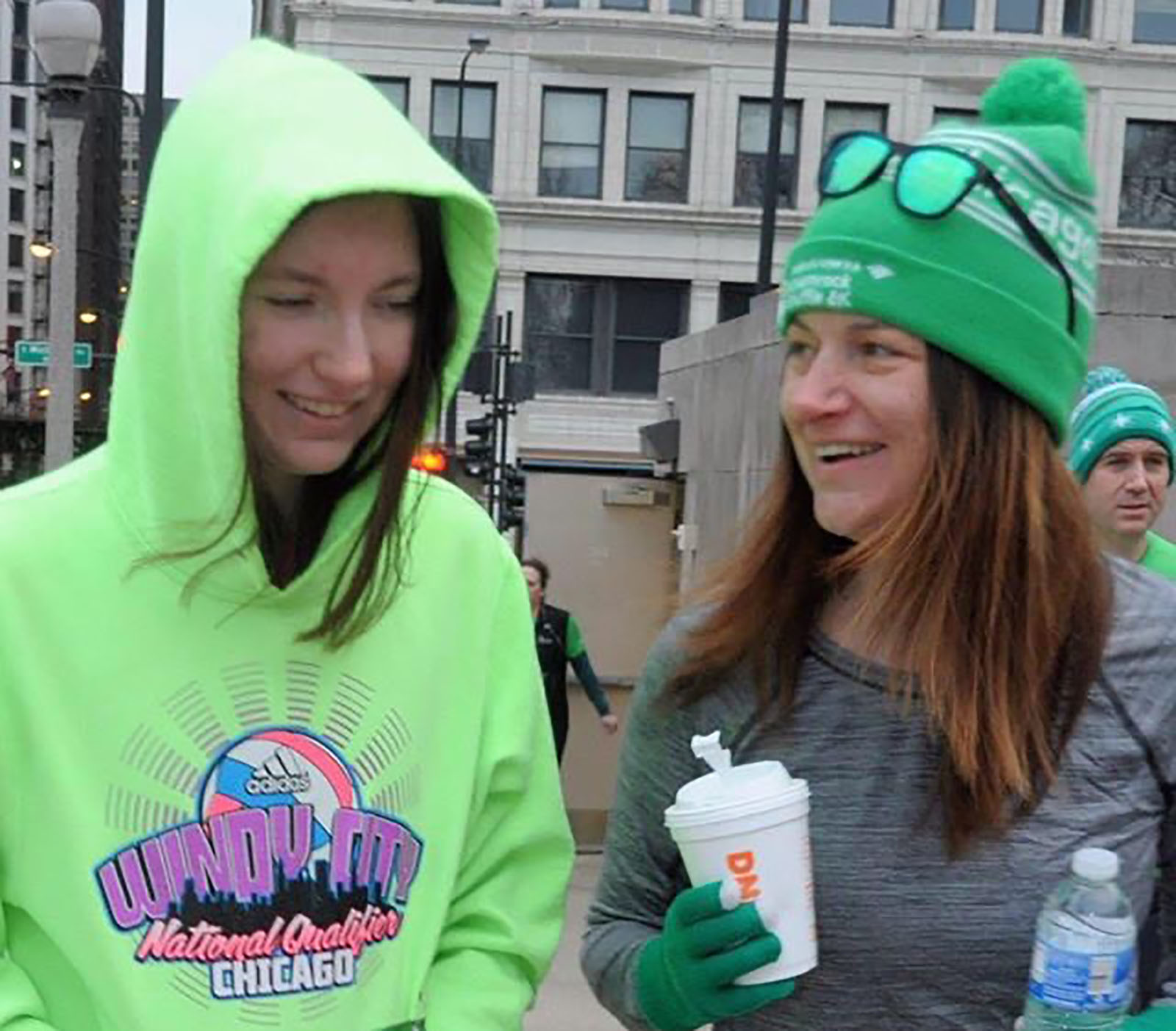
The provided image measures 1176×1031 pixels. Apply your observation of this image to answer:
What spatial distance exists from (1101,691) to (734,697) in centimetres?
43

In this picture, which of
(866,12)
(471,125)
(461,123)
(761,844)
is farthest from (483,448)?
(866,12)

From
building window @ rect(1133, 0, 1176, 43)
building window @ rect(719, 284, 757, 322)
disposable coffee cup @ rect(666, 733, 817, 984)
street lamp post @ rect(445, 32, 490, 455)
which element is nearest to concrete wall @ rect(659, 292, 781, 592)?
disposable coffee cup @ rect(666, 733, 817, 984)

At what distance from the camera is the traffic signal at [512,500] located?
50.0 feet

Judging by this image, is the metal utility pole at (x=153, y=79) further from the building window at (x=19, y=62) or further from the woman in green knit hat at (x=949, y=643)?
the building window at (x=19, y=62)

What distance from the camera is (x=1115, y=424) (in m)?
4.18

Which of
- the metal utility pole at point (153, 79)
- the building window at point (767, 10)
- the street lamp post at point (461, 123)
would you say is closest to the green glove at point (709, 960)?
the metal utility pole at point (153, 79)

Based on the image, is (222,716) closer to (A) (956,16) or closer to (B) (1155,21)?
(A) (956,16)

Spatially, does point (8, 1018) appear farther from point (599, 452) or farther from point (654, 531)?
point (599, 452)

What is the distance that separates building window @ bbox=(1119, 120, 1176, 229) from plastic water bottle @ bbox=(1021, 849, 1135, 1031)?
29.9m

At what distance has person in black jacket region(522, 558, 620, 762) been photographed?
785 centimetres

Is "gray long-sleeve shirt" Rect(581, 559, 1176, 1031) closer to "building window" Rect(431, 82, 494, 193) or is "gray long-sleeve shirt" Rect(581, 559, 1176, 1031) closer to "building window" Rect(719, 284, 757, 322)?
"building window" Rect(719, 284, 757, 322)

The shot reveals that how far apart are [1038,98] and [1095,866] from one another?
912mm

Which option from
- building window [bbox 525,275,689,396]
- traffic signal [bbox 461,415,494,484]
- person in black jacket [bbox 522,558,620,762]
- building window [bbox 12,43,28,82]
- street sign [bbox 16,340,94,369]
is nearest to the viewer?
person in black jacket [bbox 522,558,620,762]

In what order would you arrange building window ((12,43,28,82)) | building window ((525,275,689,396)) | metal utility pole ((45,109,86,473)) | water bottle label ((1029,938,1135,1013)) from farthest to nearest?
building window ((12,43,28,82)) → building window ((525,275,689,396)) → metal utility pole ((45,109,86,473)) → water bottle label ((1029,938,1135,1013))
